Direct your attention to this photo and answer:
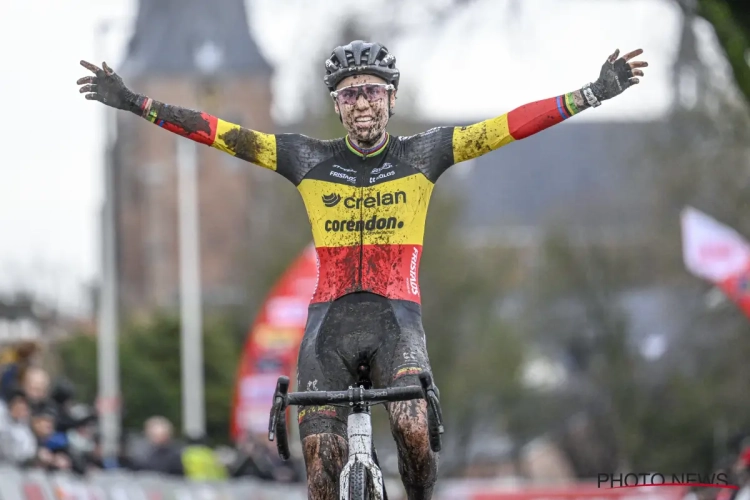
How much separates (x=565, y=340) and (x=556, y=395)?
229cm

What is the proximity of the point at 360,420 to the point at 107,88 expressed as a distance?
2514 mm

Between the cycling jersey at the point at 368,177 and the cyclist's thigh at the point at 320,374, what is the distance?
8.3 inches

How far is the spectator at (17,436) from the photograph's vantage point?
1406 centimetres

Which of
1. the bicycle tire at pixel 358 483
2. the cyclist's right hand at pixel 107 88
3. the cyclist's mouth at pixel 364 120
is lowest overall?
the bicycle tire at pixel 358 483

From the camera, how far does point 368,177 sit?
9086 mm

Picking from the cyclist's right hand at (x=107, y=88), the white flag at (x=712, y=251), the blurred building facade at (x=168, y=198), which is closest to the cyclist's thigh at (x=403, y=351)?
the cyclist's right hand at (x=107, y=88)

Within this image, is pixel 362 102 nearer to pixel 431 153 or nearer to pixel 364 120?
pixel 364 120

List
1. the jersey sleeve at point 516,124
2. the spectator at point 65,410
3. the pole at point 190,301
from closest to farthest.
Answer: the jersey sleeve at point 516,124 → the spectator at point 65,410 → the pole at point 190,301

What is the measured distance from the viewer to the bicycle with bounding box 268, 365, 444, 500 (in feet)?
26.4

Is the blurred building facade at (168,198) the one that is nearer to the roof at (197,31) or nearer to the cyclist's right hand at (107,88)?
the roof at (197,31)

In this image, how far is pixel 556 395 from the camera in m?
65.2

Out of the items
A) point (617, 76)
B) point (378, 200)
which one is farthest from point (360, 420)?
point (617, 76)

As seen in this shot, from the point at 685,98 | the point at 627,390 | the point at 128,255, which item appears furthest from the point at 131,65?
the point at 128,255

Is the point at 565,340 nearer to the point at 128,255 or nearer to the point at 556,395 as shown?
the point at 556,395
